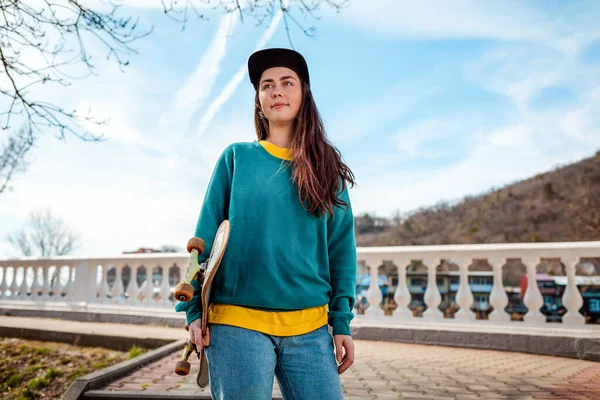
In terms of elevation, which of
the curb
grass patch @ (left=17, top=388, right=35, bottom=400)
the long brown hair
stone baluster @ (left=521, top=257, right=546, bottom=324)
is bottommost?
grass patch @ (left=17, top=388, right=35, bottom=400)

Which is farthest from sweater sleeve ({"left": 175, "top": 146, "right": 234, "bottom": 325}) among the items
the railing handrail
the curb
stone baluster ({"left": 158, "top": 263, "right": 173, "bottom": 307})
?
stone baluster ({"left": 158, "top": 263, "right": 173, "bottom": 307})

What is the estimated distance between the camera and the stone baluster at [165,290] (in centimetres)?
730

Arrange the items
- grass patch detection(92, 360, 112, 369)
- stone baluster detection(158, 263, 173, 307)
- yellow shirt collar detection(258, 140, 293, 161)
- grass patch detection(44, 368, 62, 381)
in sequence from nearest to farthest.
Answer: yellow shirt collar detection(258, 140, 293, 161), grass patch detection(44, 368, 62, 381), grass patch detection(92, 360, 112, 369), stone baluster detection(158, 263, 173, 307)

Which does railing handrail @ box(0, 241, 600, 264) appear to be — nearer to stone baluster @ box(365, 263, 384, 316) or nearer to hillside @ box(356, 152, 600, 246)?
stone baluster @ box(365, 263, 384, 316)

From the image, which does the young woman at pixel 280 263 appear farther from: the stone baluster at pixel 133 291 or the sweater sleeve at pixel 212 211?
the stone baluster at pixel 133 291

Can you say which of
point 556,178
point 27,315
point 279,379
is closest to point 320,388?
point 279,379

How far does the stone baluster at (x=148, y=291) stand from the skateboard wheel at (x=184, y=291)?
638 cm

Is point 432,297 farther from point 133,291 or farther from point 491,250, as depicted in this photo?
point 133,291

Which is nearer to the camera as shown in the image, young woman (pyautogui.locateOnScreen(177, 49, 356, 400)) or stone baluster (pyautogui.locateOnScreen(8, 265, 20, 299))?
young woman (pyautogui.locateOnScreen(177, 49, 356, 400))

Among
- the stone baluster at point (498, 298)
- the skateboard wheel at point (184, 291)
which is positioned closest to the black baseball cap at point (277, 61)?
the skateboard wheel at point (184, 291)

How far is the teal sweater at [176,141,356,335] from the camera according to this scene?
1.57 m

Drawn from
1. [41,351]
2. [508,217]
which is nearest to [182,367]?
[41,351]

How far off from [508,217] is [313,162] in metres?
66.0

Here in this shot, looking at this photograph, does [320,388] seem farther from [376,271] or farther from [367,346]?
[376,271]
